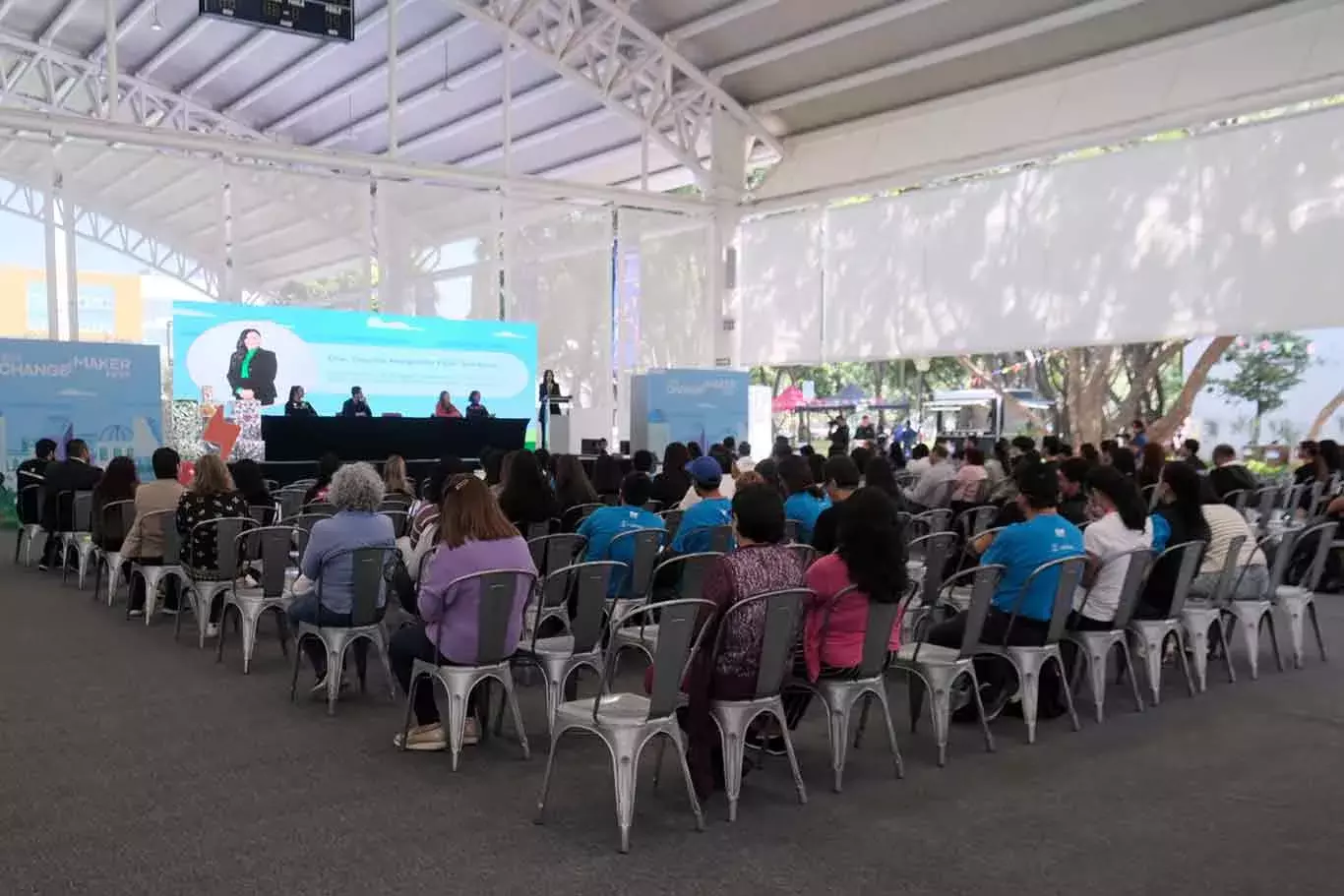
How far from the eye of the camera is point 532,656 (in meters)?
4.13

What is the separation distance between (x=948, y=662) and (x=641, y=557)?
1.54m

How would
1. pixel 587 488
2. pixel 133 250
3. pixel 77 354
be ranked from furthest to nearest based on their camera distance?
A: pixel 133 250
pixel 77 354
pixel 587 488

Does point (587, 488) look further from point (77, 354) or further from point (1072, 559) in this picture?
point (77, 354)

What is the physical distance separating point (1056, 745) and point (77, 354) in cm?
1177

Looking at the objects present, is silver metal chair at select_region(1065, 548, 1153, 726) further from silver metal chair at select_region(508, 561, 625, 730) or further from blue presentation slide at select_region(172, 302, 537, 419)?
blue presentation slide at select_region(172, 302, 537, 419)

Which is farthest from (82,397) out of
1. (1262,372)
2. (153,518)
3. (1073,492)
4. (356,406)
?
(1262,372)

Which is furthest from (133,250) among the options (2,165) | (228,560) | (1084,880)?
(1084,880)

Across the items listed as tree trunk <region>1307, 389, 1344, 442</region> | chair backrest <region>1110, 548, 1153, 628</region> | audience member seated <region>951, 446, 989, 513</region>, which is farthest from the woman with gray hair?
tree trunk <region>1307, 389, 1344, 442</region>

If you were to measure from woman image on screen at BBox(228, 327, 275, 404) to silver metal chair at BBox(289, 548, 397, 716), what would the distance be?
9975 millimetres

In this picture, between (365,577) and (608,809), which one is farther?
(365,577)

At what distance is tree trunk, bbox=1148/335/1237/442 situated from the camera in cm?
1617

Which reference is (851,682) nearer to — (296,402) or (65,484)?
(65,484)

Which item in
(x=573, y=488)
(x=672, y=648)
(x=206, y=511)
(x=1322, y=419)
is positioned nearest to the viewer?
(x=672, y=648)

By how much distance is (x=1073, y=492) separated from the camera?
6309mm
